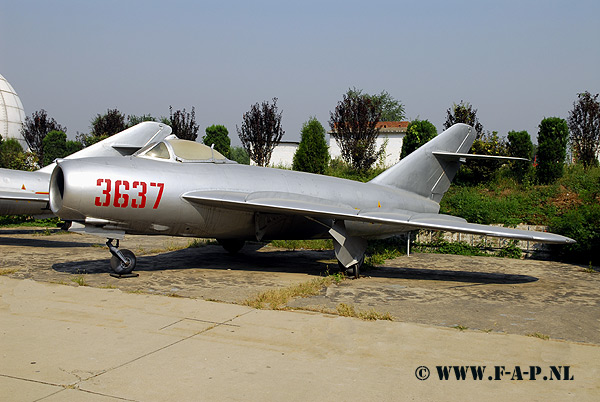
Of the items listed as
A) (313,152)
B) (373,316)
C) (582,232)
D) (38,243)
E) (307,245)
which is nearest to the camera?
(373,316)

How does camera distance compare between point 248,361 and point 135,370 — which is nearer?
point 135,370

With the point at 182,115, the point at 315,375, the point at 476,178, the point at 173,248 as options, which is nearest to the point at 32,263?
the point at 173,248

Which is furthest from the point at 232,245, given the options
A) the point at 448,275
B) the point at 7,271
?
the point at 448,275

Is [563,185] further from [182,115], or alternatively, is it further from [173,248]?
[182,115]

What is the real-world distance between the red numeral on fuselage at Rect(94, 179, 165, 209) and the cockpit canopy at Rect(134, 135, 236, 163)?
0.90 m

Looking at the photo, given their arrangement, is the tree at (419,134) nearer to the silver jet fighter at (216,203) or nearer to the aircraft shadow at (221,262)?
the aircraft shadow at (221,262)

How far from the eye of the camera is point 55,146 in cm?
3847

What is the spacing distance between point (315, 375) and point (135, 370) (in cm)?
166

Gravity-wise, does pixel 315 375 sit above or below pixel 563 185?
below

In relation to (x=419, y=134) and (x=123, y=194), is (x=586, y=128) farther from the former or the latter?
(x=123, y=194)

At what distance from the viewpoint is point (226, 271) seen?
1091 centimetres

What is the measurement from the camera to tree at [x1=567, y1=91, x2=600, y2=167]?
2097 cm

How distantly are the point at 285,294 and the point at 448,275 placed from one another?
4.48 m

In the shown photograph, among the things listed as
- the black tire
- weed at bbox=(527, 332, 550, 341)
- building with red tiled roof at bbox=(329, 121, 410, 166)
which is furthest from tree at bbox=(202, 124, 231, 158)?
weed at bbox=(527, 332, 550, 341)
